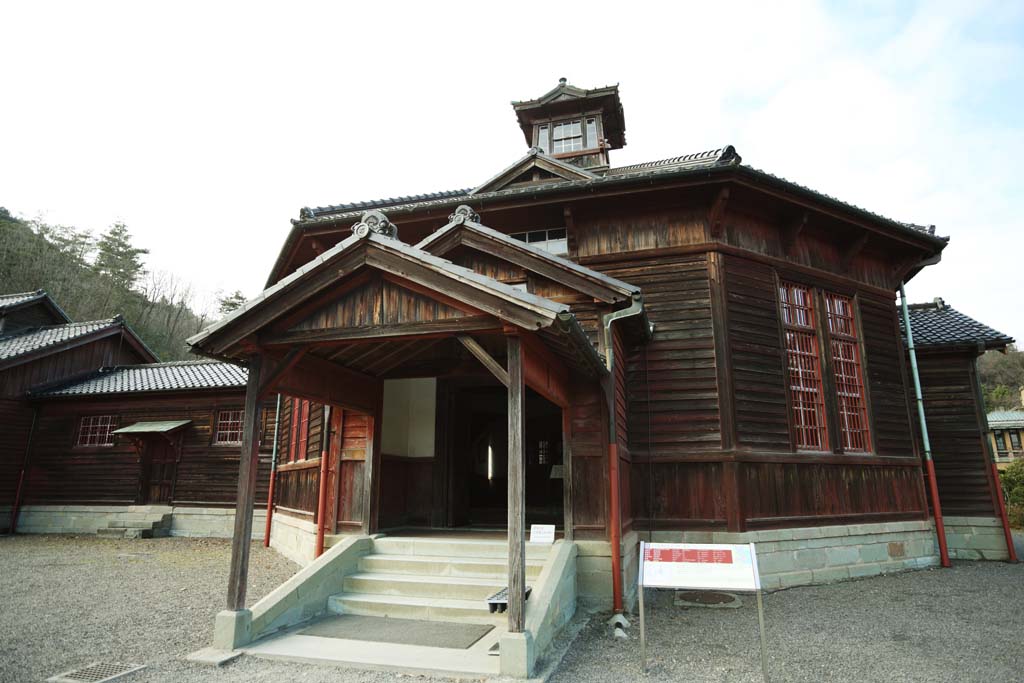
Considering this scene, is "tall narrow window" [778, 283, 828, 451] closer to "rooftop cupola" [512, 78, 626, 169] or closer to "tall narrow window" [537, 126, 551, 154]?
"rooftop cupola" [512, 78, 626, 169]

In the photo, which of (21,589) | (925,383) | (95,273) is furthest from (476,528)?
(95,273)

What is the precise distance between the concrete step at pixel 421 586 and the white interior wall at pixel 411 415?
7.20ft

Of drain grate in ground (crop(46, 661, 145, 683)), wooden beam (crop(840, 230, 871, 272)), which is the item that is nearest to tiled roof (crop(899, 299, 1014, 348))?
wooden beam (crop(840, 230, 871, 272))

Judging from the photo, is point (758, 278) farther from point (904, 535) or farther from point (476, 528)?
point (476, 528)

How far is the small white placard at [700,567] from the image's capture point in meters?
4.29

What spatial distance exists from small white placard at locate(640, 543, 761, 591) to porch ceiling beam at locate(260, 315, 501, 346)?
2.24 meters

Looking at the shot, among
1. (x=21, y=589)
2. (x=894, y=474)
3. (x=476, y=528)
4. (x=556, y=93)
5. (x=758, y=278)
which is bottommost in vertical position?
(x=21, y=589)

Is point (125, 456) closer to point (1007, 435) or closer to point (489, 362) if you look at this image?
point (489, 362)

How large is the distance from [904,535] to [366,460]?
822 centimetres

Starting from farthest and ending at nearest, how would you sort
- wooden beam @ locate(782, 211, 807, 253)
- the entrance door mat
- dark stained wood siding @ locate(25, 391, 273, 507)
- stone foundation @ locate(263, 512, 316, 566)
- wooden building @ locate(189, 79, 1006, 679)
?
dark stained wood siding @ locate(25, 391, 273, 507)
wooden beam @ locate(782, 211, 807, 253)
stone foundation @ locate(263, 512, 316, 566)
wooden building @ locate(189, 79, 1006, 679)
the entrance door mat

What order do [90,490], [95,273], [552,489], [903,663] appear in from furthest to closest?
[95,273] < [90,490] < [552,489] < [903,663]

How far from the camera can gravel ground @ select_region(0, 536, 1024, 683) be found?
436cm

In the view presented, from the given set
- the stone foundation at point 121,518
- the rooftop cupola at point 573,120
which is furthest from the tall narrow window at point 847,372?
the stone foundation at point 121,518

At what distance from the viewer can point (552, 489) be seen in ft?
42.7
